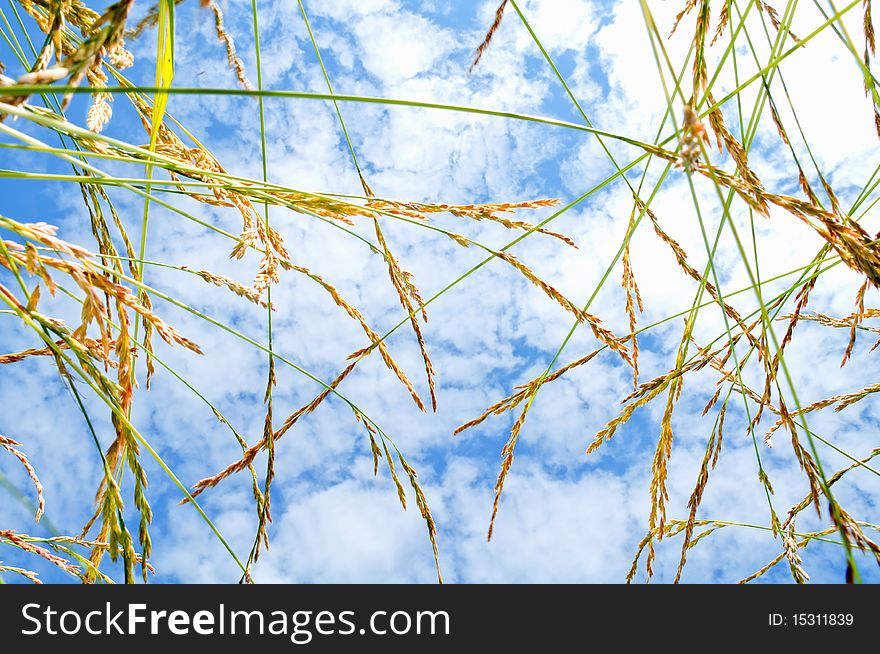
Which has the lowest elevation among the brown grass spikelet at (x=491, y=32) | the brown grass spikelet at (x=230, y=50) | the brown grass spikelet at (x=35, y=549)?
the brown grass spikelet at (x=35, y=549)

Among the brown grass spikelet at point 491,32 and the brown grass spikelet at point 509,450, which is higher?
the brown grass spikelet at point 491,32

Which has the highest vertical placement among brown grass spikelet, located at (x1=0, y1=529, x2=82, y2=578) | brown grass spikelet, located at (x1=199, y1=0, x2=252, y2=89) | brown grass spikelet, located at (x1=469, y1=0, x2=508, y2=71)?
brown grass spikelet, located at (x1=469, y1=0, x2=508, y2=71)

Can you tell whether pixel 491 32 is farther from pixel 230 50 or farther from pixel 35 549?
pixel 35 549

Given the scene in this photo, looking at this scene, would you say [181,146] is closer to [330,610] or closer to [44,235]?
[44,235]

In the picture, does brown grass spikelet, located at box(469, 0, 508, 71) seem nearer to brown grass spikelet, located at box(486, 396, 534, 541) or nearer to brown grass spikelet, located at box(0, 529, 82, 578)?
brown grass spikelet, located at box(486, 396, 534, 541)

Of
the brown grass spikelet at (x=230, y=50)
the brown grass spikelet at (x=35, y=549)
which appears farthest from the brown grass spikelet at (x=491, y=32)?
the brown grass spikelet at (x=35, y=549)

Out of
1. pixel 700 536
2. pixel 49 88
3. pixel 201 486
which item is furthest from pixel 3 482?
pixel 700 536

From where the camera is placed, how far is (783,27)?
820mm

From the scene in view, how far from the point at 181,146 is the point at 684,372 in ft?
3.39

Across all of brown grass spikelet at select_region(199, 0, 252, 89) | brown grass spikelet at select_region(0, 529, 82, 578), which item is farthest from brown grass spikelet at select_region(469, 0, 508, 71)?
brown grass spikelet at select_region(0, 529, 82, 578)

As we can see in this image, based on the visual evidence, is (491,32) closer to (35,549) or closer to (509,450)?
(509,450)

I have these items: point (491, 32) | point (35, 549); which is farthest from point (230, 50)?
Result: point (35, 549)

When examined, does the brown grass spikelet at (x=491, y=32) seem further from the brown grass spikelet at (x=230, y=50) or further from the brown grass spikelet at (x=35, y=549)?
the brown grass spikelet at (x=35, y=549)

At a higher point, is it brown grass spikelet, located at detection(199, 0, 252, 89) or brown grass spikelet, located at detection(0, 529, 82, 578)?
brown grass spikelet, located at detection(199, 0, 252, 89)
